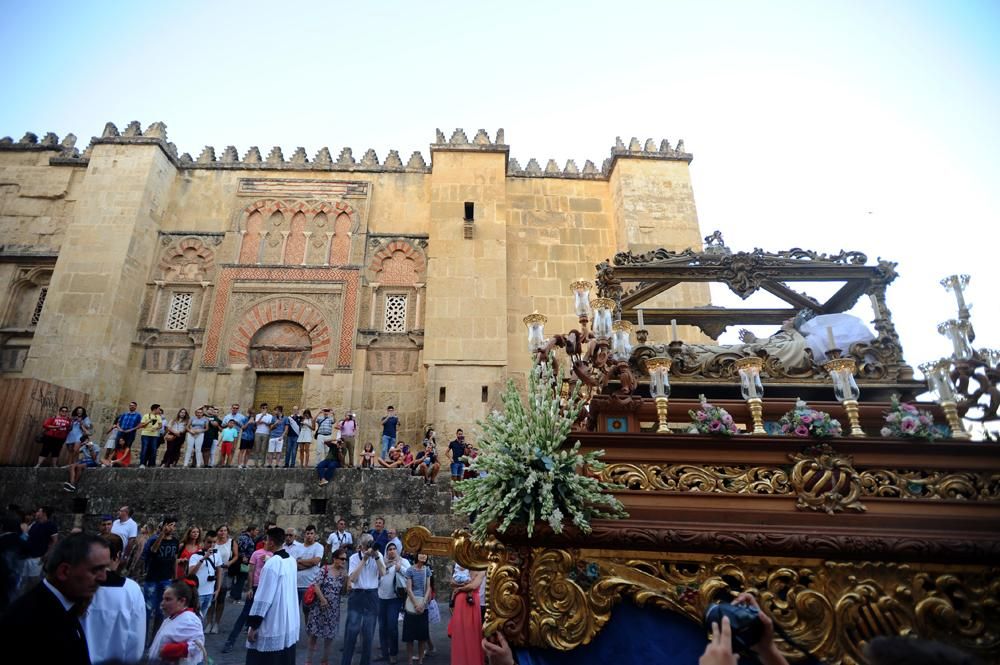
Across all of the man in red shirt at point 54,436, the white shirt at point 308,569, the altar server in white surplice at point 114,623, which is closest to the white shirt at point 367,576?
the white shirt at point 308,569

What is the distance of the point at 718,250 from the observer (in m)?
5.37

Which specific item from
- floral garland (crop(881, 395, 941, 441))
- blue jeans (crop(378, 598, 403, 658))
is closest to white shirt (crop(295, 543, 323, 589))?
blue jeans (crop(378, 598, 403, 658))

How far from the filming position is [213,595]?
6094mm

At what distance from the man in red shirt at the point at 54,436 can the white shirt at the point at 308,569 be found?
6.72m

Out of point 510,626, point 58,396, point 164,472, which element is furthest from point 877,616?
point 58,396

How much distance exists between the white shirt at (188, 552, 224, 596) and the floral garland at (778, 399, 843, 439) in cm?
590

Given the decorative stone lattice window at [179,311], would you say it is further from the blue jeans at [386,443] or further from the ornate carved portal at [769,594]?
the ornate carved portal at [769,594]

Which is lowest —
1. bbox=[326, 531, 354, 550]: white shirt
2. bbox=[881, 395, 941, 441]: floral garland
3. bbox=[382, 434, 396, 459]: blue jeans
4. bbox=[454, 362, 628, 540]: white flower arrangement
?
bbox=[326, 531, 354, 550]: white shirt

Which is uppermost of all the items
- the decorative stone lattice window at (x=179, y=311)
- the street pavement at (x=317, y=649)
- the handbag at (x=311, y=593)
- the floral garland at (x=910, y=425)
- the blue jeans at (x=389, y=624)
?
the decorative stone lattice window at (x=179, y=311)

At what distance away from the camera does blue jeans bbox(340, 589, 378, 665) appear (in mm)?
5375

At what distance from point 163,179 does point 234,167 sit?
186 cm

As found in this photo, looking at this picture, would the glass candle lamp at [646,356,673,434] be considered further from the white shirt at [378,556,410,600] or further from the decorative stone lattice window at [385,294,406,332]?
the decorative stone lattice window at [385,294,406,332]

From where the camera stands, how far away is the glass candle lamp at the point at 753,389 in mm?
3207

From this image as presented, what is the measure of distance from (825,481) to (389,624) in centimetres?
456
